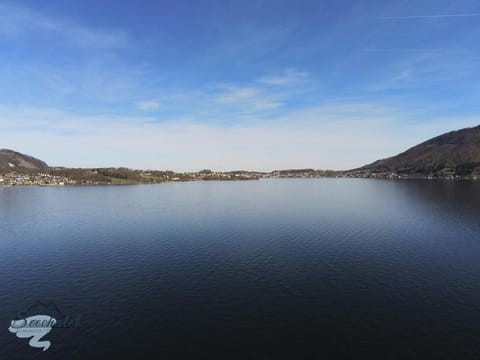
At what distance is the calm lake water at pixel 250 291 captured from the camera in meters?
22.7

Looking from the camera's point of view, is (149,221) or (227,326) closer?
(227,326)

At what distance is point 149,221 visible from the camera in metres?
77.2

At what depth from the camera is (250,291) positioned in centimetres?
3222

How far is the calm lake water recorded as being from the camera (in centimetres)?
2266

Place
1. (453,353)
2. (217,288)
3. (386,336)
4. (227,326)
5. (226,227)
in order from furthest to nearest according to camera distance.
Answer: (226,227)
(217,288)
(227,326)
(386,336)
(453,353)

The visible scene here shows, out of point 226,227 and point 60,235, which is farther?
point 226,227

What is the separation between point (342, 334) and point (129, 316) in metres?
21.7

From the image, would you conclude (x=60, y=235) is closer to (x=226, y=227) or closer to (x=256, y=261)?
(x=226, y=227)

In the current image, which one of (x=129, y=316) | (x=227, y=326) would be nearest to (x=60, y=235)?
(x=129, y=316)

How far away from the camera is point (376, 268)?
129 ft

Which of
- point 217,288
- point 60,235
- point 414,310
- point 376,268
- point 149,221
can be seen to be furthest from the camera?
point 149,221

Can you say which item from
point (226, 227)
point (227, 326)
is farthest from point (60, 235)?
point (227, 326)

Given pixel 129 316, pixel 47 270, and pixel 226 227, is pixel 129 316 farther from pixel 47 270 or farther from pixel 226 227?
pixel 226 227

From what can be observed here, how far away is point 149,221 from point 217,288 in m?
50.6
